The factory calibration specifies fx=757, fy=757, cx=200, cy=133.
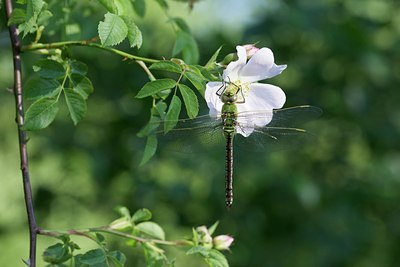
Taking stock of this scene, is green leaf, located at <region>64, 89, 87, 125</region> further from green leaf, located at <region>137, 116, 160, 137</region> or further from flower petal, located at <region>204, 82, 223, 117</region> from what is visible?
flower petal, located at <region>204, 82, 223, 117</region>

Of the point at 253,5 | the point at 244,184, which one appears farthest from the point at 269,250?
the point at 253,5

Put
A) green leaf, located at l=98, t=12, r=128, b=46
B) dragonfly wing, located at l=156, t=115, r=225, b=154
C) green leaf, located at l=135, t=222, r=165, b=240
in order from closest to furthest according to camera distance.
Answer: green leaf, located at l=98, t=12, r=128, b=46 < dragonfly wing, located at l=156, t=115, r=225, b=154 < green leaf, located at l=135, t=222, r=165, b=240

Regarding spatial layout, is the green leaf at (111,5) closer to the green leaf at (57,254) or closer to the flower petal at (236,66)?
the flower petal at (236,66)

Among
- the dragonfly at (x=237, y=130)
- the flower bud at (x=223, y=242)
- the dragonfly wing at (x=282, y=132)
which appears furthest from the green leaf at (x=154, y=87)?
the flower bud at (x=223, y=242)

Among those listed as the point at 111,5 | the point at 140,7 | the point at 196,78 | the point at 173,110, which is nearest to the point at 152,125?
the point at 173,110

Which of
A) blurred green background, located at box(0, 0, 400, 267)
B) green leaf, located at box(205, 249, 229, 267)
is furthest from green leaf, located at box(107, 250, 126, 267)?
blurred green background, located at box(0, 0, 400, 267)

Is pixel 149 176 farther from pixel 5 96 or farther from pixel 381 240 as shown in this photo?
pixel 381 240
